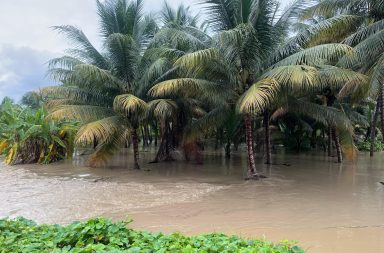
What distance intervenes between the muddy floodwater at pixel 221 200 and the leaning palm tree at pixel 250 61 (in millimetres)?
2214

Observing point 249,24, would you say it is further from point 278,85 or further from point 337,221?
point 337,221

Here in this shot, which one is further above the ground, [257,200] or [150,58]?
[150,58]

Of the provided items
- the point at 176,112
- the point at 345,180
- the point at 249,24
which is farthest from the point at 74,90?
the point at 345,180

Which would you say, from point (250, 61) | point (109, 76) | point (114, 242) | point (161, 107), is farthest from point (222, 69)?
point (114, 242)

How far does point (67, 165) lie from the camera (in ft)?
51.6

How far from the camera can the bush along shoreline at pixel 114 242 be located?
352 cm

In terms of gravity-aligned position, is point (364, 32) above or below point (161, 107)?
above

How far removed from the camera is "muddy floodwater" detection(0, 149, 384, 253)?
6.26 meters

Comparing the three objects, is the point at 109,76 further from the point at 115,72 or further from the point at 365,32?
the point at 365,32

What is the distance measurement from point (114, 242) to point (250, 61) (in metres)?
8.99

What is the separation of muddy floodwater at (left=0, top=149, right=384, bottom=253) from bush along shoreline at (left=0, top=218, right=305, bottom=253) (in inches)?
70.8

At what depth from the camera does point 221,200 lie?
8727 mm

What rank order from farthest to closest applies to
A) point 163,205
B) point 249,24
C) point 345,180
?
point 345,180 < point 249,24 < point 163,205

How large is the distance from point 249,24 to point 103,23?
647cm
